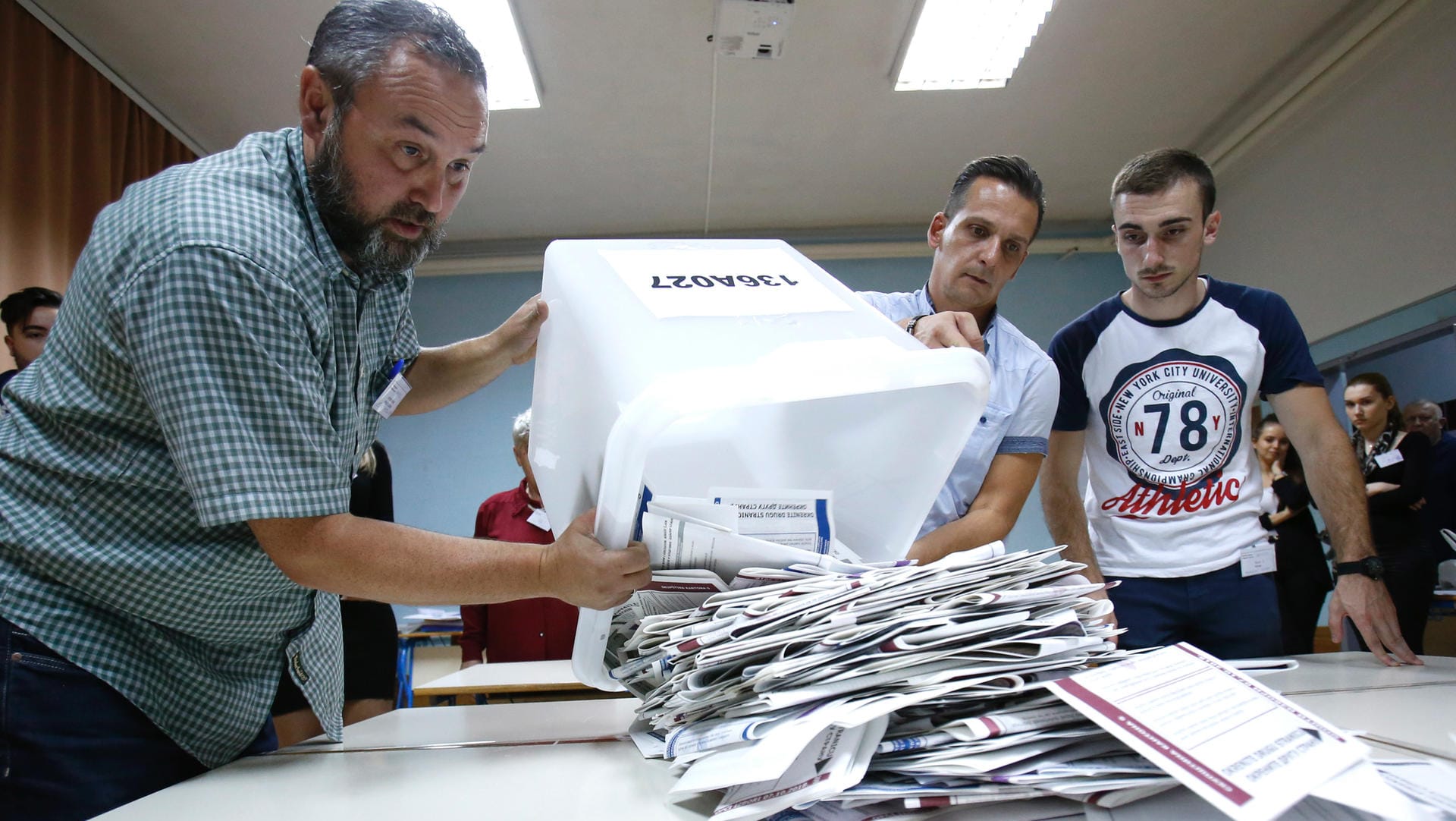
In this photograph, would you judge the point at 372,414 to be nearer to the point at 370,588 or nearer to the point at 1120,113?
the point at 370,588

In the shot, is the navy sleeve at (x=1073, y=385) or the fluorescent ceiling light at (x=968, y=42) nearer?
the navy sleeve at (x=1073, y=385)

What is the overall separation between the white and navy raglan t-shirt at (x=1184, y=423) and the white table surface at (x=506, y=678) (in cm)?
114

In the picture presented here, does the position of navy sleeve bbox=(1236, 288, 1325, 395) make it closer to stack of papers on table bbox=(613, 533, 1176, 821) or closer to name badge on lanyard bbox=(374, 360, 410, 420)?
stack of papers on table bbox=(613, 533, 1176, 821)

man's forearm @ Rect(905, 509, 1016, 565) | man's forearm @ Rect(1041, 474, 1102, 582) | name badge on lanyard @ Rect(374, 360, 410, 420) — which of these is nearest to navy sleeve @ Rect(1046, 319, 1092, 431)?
man's forearm @ Rect(1041, 474, 1102, 582)

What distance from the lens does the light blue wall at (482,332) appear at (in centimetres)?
504

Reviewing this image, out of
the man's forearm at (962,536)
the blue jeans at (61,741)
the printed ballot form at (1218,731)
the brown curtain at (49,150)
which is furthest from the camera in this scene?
the brown curtain at (49,150)

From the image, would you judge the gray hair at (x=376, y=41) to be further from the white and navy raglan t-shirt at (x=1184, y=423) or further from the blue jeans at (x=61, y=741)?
the white and navy raglan t-shirt at (x=1184, y=423)

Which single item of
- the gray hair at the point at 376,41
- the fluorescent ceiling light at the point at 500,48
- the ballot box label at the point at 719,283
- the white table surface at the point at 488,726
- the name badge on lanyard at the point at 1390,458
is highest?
the fluorescent ceiling light at the point at 500,48

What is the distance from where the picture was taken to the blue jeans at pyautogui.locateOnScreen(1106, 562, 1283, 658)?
5.13 ft

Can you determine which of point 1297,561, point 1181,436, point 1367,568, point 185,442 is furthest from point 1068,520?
point 1297,561

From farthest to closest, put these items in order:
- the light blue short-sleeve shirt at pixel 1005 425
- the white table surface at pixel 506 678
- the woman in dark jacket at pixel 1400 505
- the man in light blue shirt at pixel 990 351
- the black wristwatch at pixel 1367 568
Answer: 1. the woman in dark jacket at pixel 1400 505
2. the white table surface at pixel 506 678
3. the black wristwatch at pixel 1367 568
4. the light blue short-sleeve shirt at pixel 1005 425
5. the man in light blue shirt at pixel 990 351

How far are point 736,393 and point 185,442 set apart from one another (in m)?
0.44

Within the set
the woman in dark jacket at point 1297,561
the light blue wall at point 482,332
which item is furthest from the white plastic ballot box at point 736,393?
the light blue wall at point 482,332

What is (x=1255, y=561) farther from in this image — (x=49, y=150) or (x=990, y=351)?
(x=49, y=150)
